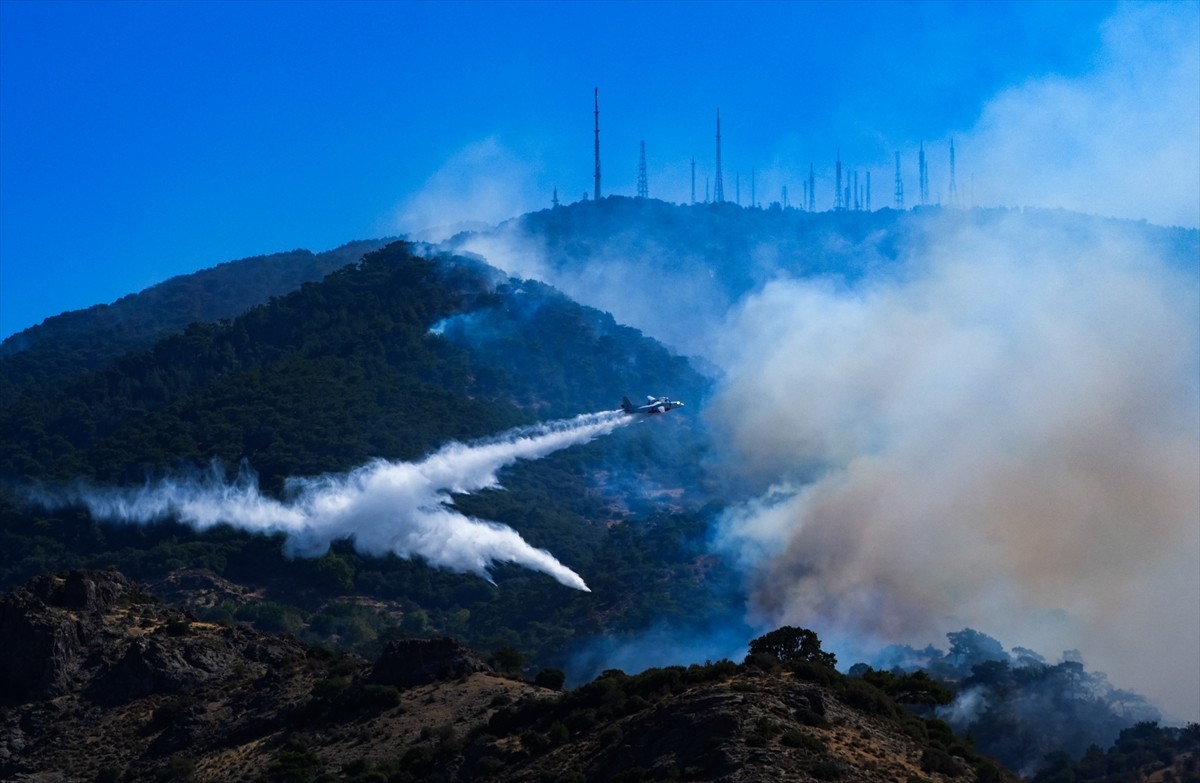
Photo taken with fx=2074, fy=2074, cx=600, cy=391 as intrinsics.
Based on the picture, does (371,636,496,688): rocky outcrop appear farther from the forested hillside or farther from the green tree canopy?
the forested hillside

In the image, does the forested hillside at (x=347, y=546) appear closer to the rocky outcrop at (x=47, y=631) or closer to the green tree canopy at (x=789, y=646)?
the rocky outcrop at (x=47, y=631)

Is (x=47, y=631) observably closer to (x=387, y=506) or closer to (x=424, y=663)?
(x=424, y=663)

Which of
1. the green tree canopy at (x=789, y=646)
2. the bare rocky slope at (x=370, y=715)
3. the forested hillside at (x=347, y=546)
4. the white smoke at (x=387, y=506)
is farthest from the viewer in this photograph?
the white smoke at (x=387, y=506)

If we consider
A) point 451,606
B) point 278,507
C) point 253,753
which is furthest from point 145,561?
point 253,753

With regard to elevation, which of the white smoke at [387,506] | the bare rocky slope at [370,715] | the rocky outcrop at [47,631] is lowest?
the bare rocky slope at [370,715]

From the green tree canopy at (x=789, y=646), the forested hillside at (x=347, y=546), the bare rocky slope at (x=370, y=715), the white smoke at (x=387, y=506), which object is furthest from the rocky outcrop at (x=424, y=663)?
the white smoke at (x=387, y=506)

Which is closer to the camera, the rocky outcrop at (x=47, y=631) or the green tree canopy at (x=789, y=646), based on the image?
the green tree canopy at (x=789, y=646)

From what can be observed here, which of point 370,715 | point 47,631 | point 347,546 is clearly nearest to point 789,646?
point 370,715

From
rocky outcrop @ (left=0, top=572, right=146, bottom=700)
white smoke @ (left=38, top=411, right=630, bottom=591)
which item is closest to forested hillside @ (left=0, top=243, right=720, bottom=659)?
white smoke @ (left=38, top=411, right=630, bottom=591)

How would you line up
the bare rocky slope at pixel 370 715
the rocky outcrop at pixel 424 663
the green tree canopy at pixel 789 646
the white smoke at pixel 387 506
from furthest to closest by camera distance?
the white smoke at pixel 387 506
the rocky outcrop at pixel 424 663
the green tree canopy at pixel 789 646
the bare rocky slope at pixel 370 715
